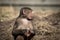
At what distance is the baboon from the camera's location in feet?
9.57

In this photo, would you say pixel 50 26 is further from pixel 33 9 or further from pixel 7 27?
pixel 7 27

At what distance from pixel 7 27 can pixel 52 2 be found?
86cm

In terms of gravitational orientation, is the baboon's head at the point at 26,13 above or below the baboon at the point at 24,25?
above

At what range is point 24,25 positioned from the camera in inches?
117

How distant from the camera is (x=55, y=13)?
306cm

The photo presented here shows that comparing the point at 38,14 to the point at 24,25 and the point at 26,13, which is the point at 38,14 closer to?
the point at 26,13

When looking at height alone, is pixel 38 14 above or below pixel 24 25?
above

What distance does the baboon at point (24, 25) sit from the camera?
9.57 ft

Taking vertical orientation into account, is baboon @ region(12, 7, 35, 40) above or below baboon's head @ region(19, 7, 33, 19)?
below

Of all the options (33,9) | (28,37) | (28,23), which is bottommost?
(28,37)

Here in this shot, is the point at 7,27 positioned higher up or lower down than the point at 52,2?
lower down

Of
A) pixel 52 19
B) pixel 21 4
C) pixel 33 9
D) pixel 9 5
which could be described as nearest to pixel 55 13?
pixel 52 19

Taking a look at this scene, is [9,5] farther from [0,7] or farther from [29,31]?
[29,31]

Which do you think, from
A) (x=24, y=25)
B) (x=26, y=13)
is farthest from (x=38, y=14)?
(x=24, y=25)
